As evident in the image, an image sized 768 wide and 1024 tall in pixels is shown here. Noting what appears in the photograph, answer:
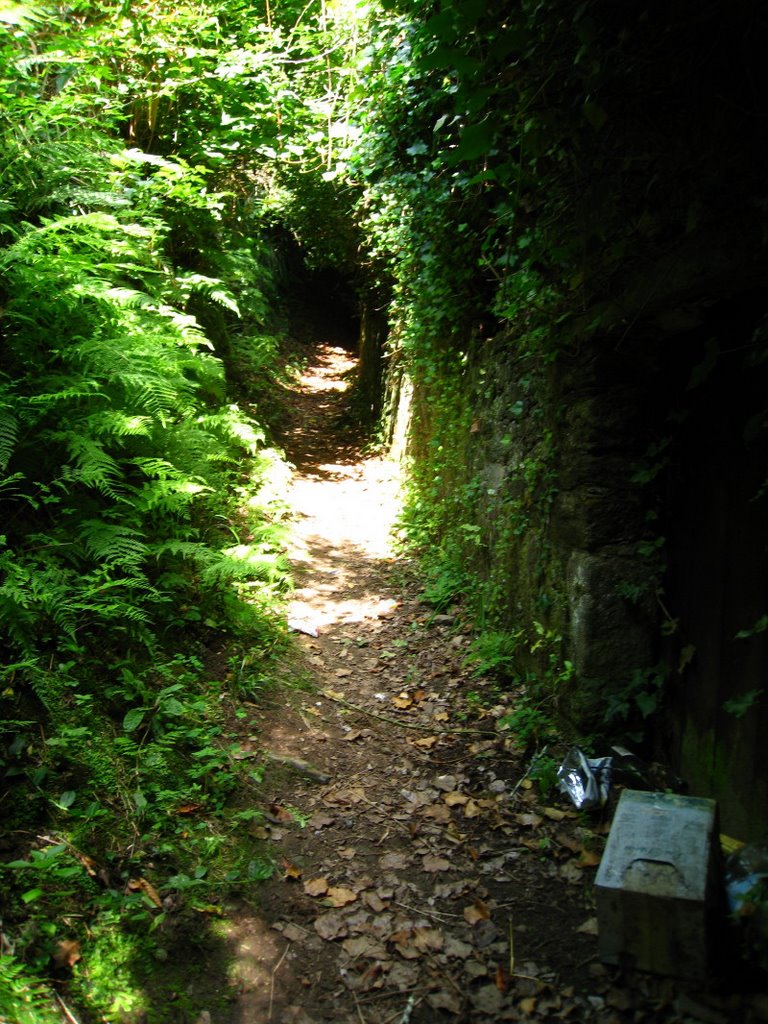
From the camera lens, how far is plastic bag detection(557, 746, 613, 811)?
3.38m

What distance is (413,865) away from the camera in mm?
3270

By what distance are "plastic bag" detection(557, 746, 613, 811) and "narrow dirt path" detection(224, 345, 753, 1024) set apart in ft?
0.30

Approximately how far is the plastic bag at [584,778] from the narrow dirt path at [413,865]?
0.09 metres

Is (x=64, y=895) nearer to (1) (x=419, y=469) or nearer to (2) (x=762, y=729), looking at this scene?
(2) (x=762, y=729)

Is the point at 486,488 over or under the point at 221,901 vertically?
over

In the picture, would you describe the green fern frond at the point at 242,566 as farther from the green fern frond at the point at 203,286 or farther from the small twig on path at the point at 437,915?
the green fern frond at the point at 203,286

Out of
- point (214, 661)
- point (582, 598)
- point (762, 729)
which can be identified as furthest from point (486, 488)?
point (762, 729)

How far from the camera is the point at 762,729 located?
9.51ft

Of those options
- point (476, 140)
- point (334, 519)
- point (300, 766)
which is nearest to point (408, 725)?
point (300, 766)

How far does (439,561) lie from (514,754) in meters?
2.66

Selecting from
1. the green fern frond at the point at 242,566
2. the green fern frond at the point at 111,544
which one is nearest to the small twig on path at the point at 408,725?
the green fern frond at the point at 242,566

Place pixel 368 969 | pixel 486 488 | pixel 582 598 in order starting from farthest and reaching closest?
pixel 486 488, pixel 582 598, pixel 368 969

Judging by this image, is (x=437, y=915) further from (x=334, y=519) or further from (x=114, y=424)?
(x=334, y=519)

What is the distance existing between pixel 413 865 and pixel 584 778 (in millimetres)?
947
